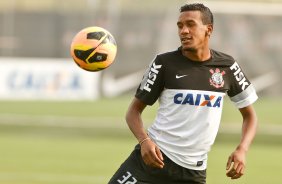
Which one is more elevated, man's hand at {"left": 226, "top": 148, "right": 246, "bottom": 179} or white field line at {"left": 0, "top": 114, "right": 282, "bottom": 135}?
man's hand at {"left": 226, "top": 148, "right": 246, "bottom": 179}

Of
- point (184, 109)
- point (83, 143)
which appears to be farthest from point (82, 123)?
point (184, 109)

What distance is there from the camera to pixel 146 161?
6676mm

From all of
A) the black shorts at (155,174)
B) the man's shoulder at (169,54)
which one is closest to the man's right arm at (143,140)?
the black shorts at (155,174)

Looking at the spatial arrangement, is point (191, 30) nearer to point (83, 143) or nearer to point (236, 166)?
point (236, 166)

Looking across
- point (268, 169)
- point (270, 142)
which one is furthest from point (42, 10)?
point (268, 169)

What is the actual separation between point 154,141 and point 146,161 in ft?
1.20

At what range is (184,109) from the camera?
686 centimetres

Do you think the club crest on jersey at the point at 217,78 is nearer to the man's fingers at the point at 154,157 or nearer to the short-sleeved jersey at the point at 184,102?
the short-sleeved jersey at the point at 184,102

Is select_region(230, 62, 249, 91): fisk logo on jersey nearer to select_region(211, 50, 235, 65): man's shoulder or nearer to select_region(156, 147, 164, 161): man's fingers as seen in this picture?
select_region(211, 50, 235, 65): man's shoulder

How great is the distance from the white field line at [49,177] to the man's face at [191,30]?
5888 millimetres

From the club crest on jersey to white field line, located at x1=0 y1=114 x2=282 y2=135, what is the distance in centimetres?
1401

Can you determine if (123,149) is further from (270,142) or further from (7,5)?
(7,5)

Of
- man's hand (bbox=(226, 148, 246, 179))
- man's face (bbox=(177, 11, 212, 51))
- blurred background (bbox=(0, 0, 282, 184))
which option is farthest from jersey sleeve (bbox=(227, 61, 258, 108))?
blurred background (bbox=(0, 0, 282, 184))

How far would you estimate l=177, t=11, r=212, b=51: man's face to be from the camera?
6840mm
